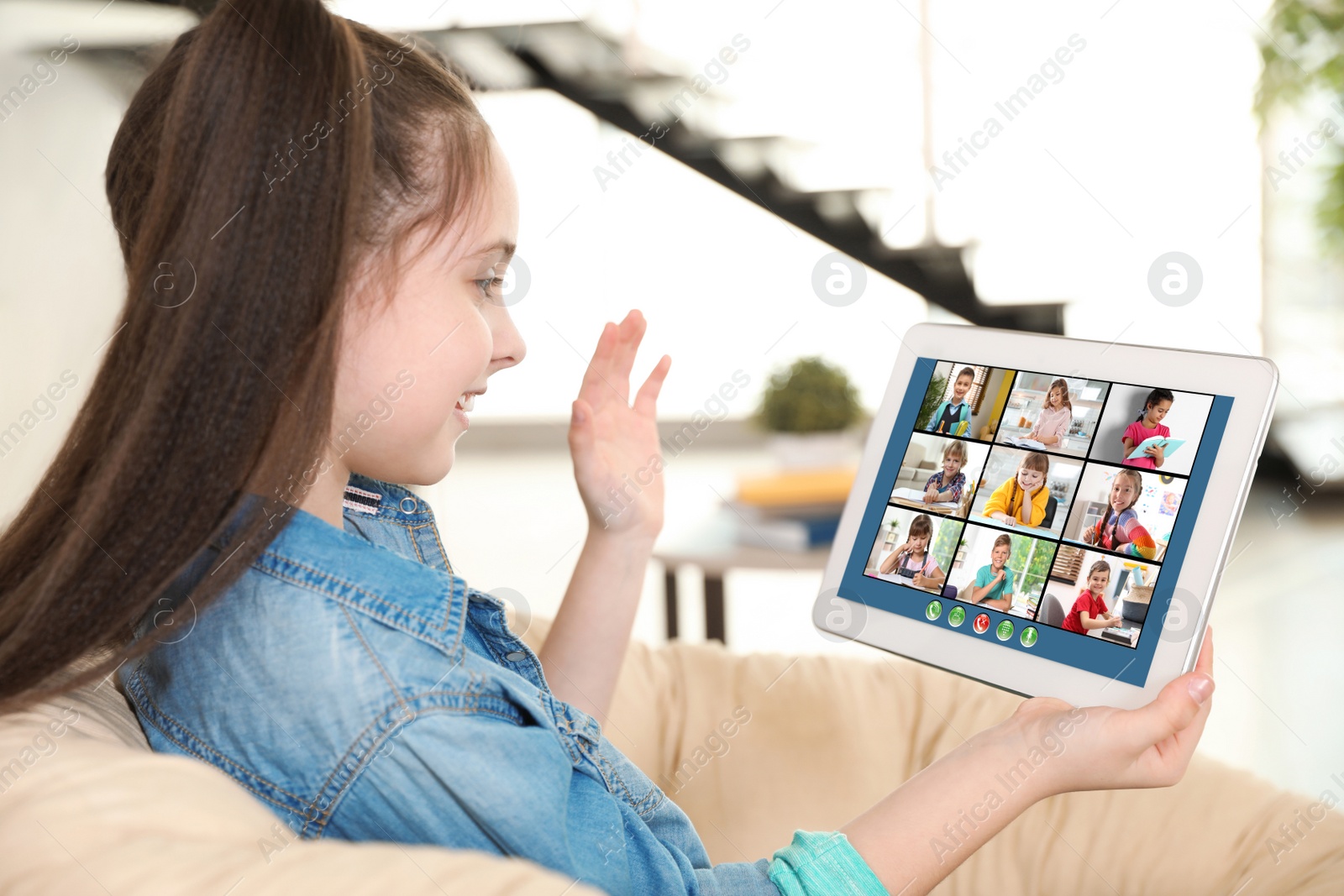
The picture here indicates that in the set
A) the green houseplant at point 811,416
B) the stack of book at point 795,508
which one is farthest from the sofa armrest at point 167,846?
the green houseplant at point 811,416

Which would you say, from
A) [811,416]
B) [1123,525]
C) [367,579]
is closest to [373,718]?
[367,579]

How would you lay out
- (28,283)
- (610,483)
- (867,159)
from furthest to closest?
(867,159) < (28,283) < (610,483)

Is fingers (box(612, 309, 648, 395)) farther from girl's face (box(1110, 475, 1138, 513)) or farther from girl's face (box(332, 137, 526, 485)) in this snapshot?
girl's face (box(1110, 475, 1138, 513))

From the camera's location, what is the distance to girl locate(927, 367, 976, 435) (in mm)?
930

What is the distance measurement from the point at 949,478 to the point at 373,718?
1.71 feet

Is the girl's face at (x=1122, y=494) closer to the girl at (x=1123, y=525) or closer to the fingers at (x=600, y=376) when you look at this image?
the girl at (x=1123, y=525)

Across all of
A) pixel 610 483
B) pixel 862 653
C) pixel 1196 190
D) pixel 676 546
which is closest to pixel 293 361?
pixel 610 483

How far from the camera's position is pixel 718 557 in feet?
6.08

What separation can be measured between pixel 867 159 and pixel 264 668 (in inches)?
172

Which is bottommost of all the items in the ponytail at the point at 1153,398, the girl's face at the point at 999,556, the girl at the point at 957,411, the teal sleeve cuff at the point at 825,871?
Answer: the teal sleeve cuff at the point at 825,871

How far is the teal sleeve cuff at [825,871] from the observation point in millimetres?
753

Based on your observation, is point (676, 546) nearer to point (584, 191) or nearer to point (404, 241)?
point (404, 241)

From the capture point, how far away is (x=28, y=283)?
12.0ft

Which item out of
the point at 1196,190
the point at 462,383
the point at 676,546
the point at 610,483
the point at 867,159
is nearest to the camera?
the point at 462,383
